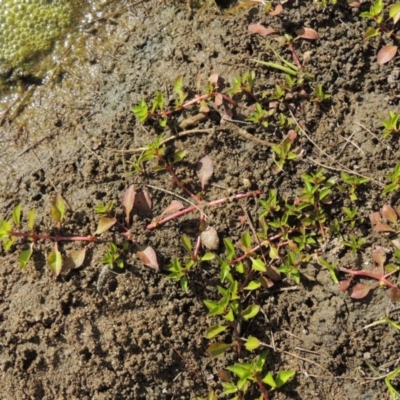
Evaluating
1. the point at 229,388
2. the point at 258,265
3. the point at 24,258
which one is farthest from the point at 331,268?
the point at 24,258

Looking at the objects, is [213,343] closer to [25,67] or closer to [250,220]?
[250,220]

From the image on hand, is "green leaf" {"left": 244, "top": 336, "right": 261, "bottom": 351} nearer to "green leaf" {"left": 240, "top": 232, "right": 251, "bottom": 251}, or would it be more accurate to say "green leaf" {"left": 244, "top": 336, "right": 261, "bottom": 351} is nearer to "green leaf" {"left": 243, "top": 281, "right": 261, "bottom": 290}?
"green leaf" {"left": 243, "top": 281, "right": 261, "bottom": 290}

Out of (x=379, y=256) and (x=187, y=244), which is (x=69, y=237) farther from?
(x=379, y=256)

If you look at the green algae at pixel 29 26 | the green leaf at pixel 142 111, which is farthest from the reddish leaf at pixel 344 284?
→ the green algae at pixel 29 26

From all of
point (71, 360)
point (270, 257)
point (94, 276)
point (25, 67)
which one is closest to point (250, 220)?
point (270, 257)

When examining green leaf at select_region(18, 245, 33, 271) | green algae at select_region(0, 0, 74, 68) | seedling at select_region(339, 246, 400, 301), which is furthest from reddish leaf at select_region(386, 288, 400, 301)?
green algae at select_region(0, 0, 74, 68)

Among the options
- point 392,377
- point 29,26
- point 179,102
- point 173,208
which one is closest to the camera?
point 392,377

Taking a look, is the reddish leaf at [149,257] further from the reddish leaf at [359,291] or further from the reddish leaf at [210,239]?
the reddish leaf at [359,291]
